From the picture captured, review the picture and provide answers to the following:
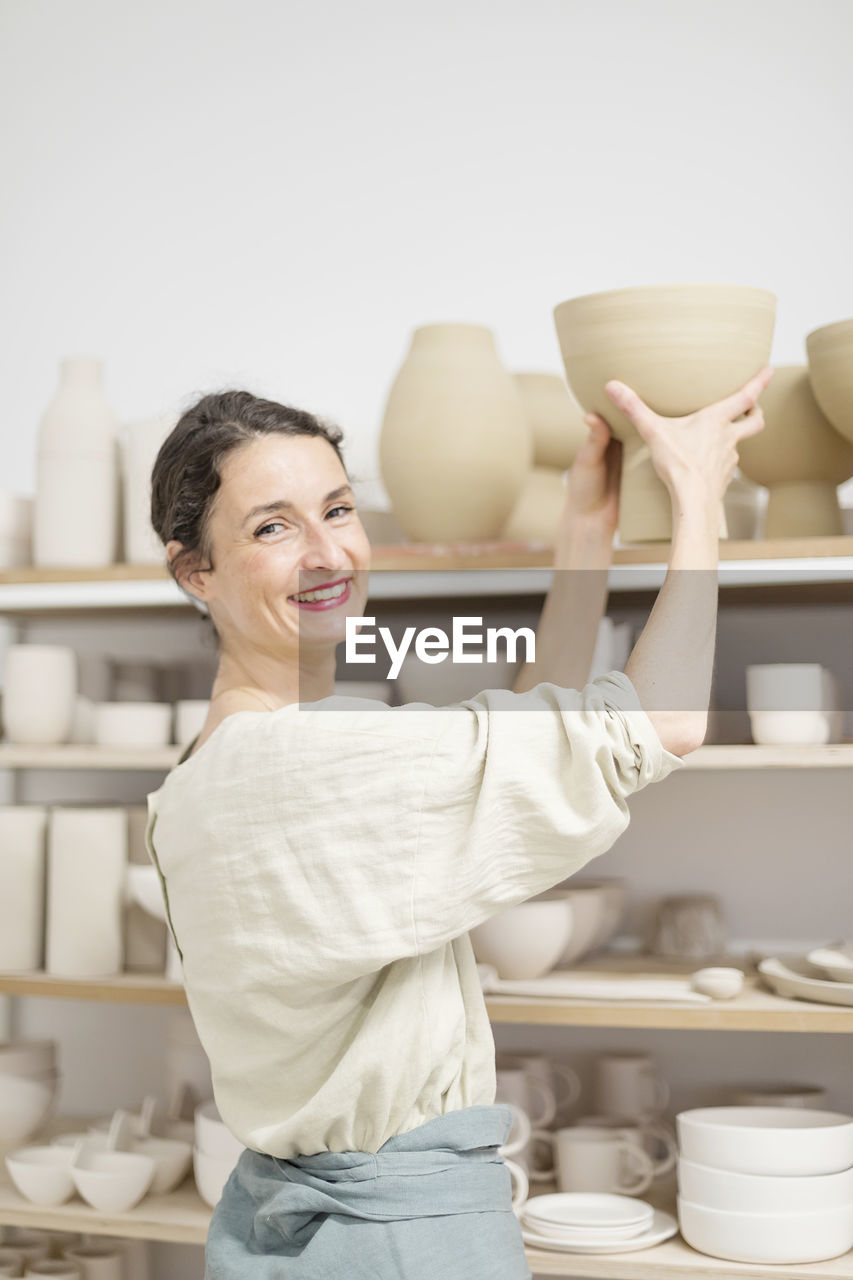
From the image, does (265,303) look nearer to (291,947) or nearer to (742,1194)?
(291,947)

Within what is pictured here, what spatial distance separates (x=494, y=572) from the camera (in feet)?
5.25

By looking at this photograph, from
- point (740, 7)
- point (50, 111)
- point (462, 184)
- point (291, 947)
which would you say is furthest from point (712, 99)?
point (291, 947)

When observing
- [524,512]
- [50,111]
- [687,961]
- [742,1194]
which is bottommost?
[742,1194]

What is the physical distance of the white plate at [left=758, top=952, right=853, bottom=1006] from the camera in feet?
4.85

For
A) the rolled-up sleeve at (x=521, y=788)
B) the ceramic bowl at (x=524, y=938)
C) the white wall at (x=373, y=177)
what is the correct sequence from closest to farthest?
the rolled-up sleeve at (x=521, y=788), the ceramic bowl at (x=524, y=938), the white wall at (x=373, y=177)

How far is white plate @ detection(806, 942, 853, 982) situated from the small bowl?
0.09m

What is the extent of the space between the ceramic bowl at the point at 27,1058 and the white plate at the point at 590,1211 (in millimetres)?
750

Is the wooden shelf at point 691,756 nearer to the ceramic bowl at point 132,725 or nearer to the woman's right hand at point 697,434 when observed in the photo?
the ceramic bowl at point 132,725

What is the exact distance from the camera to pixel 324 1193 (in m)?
1.14

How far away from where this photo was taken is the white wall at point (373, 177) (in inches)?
75.6

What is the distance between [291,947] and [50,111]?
1780 mm

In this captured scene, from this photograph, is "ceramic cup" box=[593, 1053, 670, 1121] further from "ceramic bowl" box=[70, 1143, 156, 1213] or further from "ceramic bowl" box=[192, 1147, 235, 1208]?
"ceramic bowl" box=[70, 1143, 156, 1213]

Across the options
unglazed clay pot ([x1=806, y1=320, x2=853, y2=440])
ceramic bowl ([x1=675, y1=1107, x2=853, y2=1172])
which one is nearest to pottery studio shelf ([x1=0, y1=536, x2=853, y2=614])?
unglazed clay pot ([x1=806, y1=320, x2=853, y2=440])

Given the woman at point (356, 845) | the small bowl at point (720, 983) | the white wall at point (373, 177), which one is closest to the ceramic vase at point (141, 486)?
the white wall at point (373, 177)
